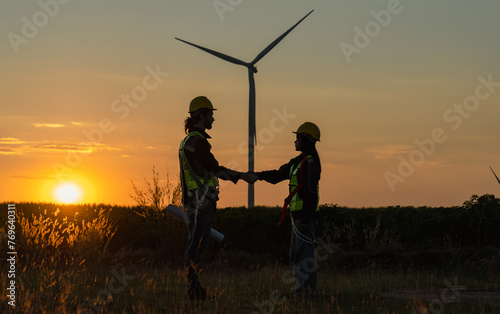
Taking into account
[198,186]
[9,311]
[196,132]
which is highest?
[196,132]

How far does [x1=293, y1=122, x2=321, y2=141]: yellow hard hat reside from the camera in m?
9.91

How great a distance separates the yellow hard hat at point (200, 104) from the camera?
30.6 feet

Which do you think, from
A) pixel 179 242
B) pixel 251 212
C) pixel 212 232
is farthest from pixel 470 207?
pixel 212 232

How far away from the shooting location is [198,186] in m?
9.09

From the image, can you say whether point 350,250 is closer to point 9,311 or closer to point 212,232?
point 212,232

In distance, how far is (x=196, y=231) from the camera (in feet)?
29.6

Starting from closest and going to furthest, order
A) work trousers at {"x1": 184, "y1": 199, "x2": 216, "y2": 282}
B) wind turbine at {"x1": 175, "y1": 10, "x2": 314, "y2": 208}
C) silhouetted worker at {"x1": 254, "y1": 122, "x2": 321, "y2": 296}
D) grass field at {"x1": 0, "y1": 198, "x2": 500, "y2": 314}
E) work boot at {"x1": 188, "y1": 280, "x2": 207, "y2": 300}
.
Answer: work trousers at {"x1": 184, "y1": 199, "x2": 216, "y2": 282} < work boot at {"x1": 188, "y1": 280, "x2": 207, "y2": 300} < grass field at {"x1": 0, "y1": 198, "x2": 500, "y2": 314} < silhouetted worker at {"x1": 254, "y1": 122, "x2": 321, "y2": 296} < wind turbine at {"x1": 175, "y1": 10, "x2": 314, "y2": 208}

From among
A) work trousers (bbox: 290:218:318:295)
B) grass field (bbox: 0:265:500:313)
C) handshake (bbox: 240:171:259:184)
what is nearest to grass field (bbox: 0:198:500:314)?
grass field (bbox: 0:265:500:313)

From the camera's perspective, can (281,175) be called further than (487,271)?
No

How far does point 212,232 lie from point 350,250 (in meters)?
8.14

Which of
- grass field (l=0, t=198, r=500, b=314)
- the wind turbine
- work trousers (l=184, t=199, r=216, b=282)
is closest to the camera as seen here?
work trousers (l=184, t=199, r=216, b=282)

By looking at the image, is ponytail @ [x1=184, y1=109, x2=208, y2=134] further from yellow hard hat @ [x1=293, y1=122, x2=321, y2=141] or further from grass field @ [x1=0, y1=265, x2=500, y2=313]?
grass field @ [x1=0, y1=265, x2=500, y2=313]

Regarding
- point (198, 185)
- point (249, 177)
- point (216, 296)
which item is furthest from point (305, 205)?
point (216, 296)

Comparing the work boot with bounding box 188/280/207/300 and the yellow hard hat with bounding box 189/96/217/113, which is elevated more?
the yellow hard hat with bounding box 189/96/217/113
